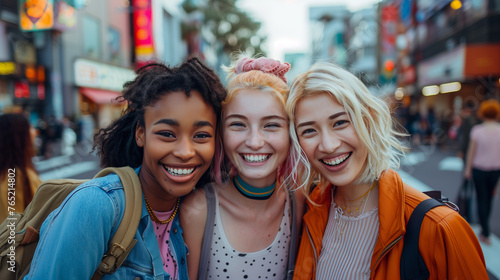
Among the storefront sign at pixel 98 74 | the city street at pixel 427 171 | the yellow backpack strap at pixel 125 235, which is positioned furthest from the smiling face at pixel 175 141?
the storefront sign at pixel 98 74

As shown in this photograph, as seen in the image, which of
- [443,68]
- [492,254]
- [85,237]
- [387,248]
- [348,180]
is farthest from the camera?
[443,68]

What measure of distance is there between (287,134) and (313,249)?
659mm

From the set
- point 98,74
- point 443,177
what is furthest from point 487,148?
point 98,74

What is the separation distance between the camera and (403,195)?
1514 mm

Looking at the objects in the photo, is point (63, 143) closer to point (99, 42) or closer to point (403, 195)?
point (99, 42)

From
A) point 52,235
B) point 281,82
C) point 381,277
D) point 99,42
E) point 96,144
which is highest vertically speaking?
point 99,42

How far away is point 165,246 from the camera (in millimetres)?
1641

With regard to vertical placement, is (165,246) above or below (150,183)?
below

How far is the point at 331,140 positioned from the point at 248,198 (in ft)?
2.13

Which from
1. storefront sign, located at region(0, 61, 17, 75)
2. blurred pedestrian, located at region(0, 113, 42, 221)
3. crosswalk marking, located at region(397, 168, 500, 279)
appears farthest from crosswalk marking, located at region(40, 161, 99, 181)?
crosswalk marking, located at region(397, 168, 500, 279)

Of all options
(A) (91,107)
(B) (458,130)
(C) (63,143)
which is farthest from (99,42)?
(B) (458,130)

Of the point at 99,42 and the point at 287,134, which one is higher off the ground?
the point at 99,42

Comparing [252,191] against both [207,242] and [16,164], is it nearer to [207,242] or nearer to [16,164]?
[207,242]

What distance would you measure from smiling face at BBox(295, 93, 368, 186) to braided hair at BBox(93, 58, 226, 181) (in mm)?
499
